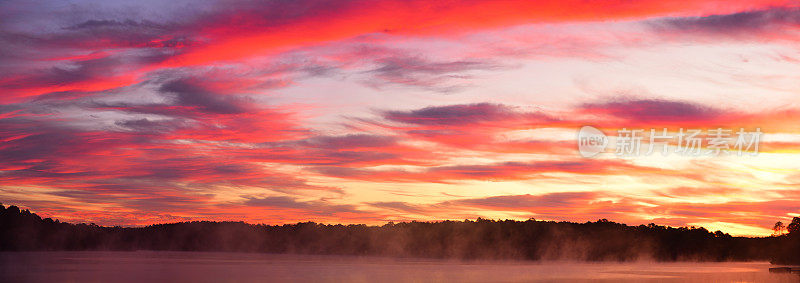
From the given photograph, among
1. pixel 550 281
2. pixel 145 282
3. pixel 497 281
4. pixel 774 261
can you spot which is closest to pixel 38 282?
pixel 145 282

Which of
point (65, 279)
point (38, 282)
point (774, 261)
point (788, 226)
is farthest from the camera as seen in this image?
point (774, 261)

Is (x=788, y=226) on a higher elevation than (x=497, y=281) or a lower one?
higher

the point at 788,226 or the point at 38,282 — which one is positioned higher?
the point at 788,226

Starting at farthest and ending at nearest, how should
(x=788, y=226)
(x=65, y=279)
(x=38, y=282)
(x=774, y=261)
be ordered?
(x=774, y=261) < (x=788, y=226) < (x=65, y=279) < (x=38, y=282)

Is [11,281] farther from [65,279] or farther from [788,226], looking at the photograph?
[788,226]

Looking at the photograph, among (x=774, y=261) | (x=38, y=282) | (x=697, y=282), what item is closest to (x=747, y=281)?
(x=697, y=282)

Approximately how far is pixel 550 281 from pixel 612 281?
10.2 meters

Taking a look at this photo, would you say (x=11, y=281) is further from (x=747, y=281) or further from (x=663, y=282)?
(x=747, y=281)

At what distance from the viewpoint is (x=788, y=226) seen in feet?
553

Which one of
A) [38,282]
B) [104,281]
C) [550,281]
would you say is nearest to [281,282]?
[104,281]

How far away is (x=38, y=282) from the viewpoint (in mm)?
113000

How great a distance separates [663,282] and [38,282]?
97608mm

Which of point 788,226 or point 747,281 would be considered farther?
point 788,226

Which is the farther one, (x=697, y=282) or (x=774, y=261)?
(x=774, y=261)
